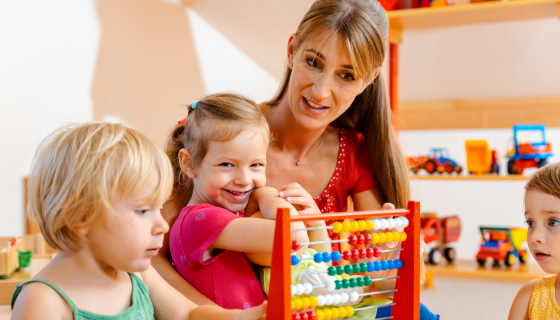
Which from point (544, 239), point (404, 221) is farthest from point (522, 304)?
point (404, 221)

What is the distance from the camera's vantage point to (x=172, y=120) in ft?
12.0

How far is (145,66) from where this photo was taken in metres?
3.37

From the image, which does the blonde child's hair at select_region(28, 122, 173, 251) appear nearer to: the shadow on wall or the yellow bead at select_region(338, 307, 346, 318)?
the yellow bead at select_region(338, 307, 346, 318)

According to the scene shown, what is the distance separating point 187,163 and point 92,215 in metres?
0.45

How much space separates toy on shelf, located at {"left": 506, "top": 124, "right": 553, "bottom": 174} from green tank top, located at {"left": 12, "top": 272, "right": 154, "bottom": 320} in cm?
253

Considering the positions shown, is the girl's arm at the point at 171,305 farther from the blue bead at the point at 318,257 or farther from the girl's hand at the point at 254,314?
the blue bead at the point at 318,257

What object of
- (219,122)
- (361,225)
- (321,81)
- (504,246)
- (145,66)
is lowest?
(504,246)

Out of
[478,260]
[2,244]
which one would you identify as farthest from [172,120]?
[478,260]

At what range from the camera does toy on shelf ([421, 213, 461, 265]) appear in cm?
310

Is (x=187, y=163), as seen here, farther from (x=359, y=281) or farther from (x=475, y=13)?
(x=475, y=13)

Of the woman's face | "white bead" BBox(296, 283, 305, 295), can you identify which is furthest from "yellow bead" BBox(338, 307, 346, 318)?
the woman's face

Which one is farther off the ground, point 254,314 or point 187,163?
point 187,163

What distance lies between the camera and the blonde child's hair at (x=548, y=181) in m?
1.23

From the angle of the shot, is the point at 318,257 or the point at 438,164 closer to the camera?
the point at 318,257
